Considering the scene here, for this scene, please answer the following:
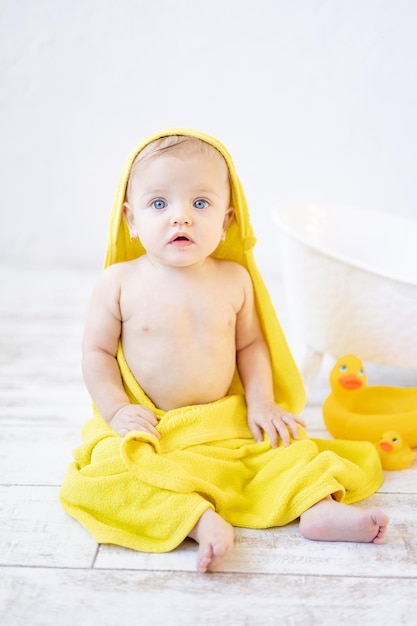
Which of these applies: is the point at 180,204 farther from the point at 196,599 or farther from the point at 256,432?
the point at 196,599

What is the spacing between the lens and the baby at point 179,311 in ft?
4.03

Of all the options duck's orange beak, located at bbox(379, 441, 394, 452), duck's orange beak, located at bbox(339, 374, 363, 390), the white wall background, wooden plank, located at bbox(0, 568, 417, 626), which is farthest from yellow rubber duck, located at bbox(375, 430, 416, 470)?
the white wall background

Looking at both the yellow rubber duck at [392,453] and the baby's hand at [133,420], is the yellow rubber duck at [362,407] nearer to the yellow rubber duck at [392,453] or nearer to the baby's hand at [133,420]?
the yellow rubber duck at [392,453]

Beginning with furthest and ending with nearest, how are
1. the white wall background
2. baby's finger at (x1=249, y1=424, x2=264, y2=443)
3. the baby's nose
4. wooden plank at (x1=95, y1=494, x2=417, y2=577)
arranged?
1. the white wall background
2. baby's finger at (x1=249, y1=424, x2=264, y2=443)
3. the baby's nose
4. wooden plank at (x1=95, y1=494, x2=417, y2=577)

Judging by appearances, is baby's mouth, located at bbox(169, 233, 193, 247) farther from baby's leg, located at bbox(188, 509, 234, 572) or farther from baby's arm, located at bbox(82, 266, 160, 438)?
baby's leg, located at bbox(188, 509, 234, 572)

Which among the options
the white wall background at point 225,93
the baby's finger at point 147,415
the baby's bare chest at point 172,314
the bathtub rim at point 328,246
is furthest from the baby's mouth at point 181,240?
the white wall background at point 225,93

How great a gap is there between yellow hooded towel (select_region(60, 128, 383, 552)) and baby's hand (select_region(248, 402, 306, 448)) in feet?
0.05

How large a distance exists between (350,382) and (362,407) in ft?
0.29

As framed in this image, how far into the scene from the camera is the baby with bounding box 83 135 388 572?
1228mm

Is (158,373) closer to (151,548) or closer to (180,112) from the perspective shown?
(151,548)

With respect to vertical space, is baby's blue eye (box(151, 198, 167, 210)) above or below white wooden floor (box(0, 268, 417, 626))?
above

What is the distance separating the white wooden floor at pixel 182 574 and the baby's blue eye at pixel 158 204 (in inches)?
20.2

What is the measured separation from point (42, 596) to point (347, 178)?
1834 mm

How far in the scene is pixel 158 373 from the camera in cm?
131
